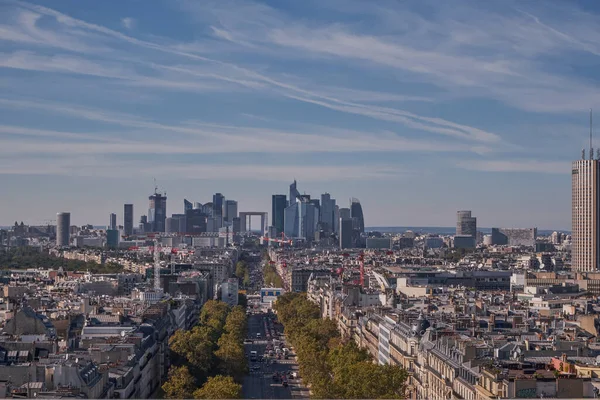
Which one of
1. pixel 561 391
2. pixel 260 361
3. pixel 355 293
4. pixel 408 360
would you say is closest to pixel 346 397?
pixel 408 360

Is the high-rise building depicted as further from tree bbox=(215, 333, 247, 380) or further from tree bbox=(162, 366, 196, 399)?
tree bbox=(162, 366, 196, 399)

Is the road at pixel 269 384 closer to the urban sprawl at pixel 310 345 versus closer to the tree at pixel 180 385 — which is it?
the urban sprawl at pixel 310 345

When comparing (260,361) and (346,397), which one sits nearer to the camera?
(346,397)

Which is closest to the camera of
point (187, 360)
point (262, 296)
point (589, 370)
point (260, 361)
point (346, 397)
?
point (589, 370)

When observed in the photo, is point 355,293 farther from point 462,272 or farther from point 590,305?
point 462,272

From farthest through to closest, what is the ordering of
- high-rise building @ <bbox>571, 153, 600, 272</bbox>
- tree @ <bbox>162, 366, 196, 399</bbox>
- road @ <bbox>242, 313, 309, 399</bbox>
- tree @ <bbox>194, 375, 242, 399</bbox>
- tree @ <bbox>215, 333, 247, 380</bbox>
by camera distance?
1. high-rise building @ <bbox>571, 153, 600, 272</bbox>
2. tree @ <bbox>215, 333, 247, 380</bbox>
3. road @ <bbox>242, 313, 309, 399</bbox>
4. tree @ <bbox>162, 366, 196, 399</bbox>
5. tree @ <bbox>194, 375, 242, 399</bbox>

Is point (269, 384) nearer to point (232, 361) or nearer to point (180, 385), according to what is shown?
point (232, 361)

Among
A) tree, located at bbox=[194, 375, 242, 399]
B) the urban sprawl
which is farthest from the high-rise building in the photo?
tree, located at bbox=[194, 375, 242, 399]
